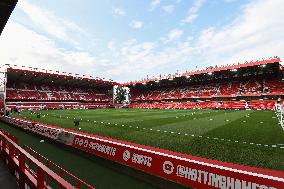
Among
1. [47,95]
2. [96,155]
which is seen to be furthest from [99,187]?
[47,95]

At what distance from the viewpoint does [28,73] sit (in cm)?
4872

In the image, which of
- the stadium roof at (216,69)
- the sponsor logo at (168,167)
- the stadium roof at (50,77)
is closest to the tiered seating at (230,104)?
the stadium roof at (216,69)

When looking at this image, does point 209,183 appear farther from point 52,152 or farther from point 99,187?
point 52,152

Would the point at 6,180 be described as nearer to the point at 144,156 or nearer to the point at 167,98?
the point at 144,156

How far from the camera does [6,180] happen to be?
596 cm

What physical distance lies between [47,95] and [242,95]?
154 feet

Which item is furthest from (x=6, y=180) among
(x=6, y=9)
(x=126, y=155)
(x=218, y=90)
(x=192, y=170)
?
(x=218, y=90)

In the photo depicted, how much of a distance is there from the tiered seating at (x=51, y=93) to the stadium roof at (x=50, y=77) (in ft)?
6.35

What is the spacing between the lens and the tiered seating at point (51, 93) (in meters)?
52.8

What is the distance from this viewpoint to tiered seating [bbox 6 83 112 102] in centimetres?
5275

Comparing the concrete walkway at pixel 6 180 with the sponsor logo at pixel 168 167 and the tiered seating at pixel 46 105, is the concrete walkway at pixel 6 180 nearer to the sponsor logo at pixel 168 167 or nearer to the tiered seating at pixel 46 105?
the sponsor logo at pixel 168 167

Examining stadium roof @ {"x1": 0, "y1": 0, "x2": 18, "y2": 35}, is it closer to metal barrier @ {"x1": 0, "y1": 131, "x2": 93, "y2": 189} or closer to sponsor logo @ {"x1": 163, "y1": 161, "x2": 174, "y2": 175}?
metal barrier @ {"x1": 0, "y1": 131, "x2": 93, "y2": 189}

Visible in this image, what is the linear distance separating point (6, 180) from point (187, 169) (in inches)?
188

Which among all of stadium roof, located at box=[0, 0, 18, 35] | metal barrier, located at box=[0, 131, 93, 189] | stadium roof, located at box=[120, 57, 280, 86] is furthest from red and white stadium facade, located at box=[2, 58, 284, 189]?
stadium roof, located at box=[0, 0, 18, 35]
